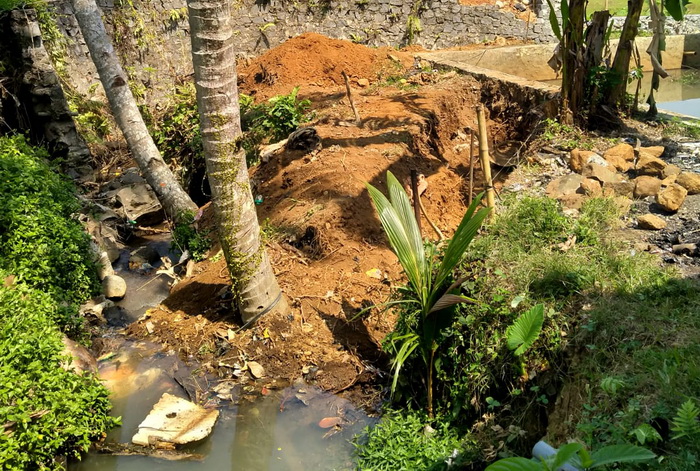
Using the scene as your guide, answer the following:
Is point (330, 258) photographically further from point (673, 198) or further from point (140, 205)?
point (140, 205)

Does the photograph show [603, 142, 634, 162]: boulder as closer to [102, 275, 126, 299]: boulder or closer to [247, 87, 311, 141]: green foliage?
[247, 87, 311, 141]: green foliage

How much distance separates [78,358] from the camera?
5133mm

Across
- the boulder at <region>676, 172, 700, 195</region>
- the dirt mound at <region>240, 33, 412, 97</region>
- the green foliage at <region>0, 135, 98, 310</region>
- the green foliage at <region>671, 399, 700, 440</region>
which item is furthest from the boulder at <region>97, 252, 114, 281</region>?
the boulder at <region>676, 172, 700, 195</region>

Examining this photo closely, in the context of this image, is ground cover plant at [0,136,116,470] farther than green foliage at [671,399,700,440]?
Yes

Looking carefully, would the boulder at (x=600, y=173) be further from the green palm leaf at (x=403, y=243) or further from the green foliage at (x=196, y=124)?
the green foliage at (x=196, y=124)

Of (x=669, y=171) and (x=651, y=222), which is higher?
(x=669, y=171)

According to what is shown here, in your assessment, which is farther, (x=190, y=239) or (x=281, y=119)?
(x=281, y=119)

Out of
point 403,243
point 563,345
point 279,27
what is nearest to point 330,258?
point 403,243

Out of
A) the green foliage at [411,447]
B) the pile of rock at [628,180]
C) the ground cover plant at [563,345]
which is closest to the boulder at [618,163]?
the pile of rock at [628,180]

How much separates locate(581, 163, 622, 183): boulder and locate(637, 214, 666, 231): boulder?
2.86 feet

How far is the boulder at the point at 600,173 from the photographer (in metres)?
6.47

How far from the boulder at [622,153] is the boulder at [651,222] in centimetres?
153

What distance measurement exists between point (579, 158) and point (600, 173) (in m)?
0.56

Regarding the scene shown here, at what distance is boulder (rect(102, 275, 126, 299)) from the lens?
21.5 feet
